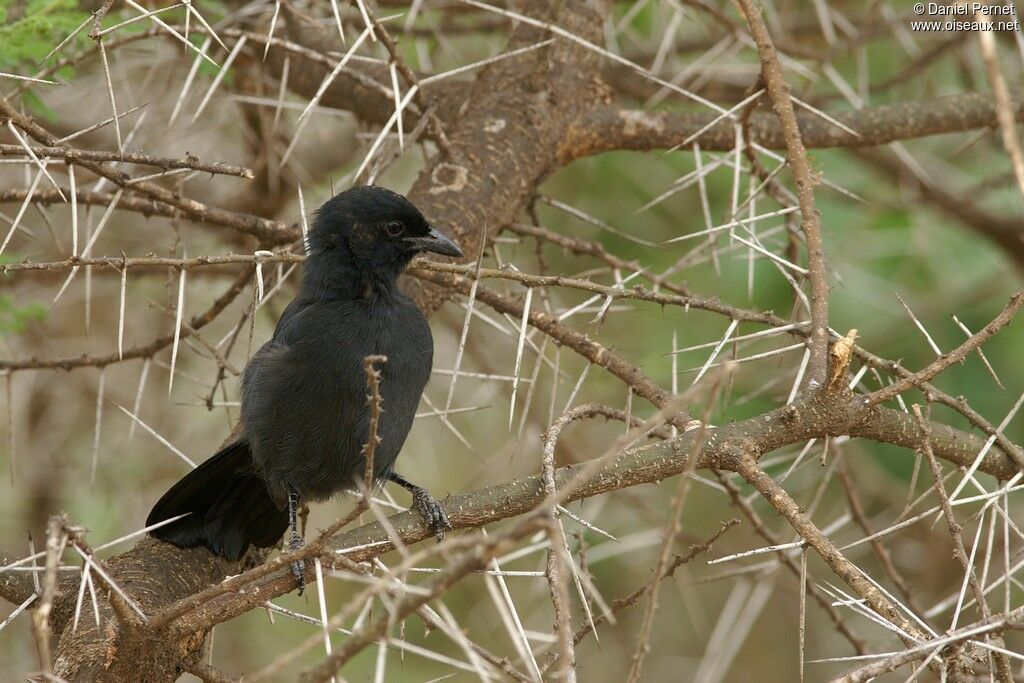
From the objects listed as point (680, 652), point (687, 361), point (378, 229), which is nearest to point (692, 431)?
point (378, 229)

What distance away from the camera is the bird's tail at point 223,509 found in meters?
3.81

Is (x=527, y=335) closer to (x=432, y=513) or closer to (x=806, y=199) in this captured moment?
(x=432, y=513)

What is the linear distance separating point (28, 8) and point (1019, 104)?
159 inches

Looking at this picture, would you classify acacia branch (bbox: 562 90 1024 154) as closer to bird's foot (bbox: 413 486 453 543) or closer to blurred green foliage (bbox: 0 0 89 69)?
bird's foot (bbox: 413 486 453 543)

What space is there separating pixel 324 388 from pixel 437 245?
657 millimetres

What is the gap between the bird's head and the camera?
3961 mm

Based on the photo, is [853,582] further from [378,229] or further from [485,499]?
[378,229]

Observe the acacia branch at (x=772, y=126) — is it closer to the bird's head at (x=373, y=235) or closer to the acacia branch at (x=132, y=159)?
the bird's head at (x=373, y=235)

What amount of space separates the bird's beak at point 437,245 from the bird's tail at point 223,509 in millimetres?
936

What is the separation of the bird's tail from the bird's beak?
0.94m


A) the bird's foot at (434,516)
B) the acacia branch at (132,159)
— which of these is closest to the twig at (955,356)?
the bird's foot at (434,516)

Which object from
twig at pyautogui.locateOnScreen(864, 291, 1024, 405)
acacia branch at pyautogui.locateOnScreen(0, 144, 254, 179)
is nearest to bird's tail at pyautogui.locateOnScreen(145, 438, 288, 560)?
acacia branch at pyautogui.locateOnScreen(0, 144, 254, 179)

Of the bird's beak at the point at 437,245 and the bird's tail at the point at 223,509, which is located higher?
the bird's beak at the point at 437,245

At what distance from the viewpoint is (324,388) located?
3729 mm
